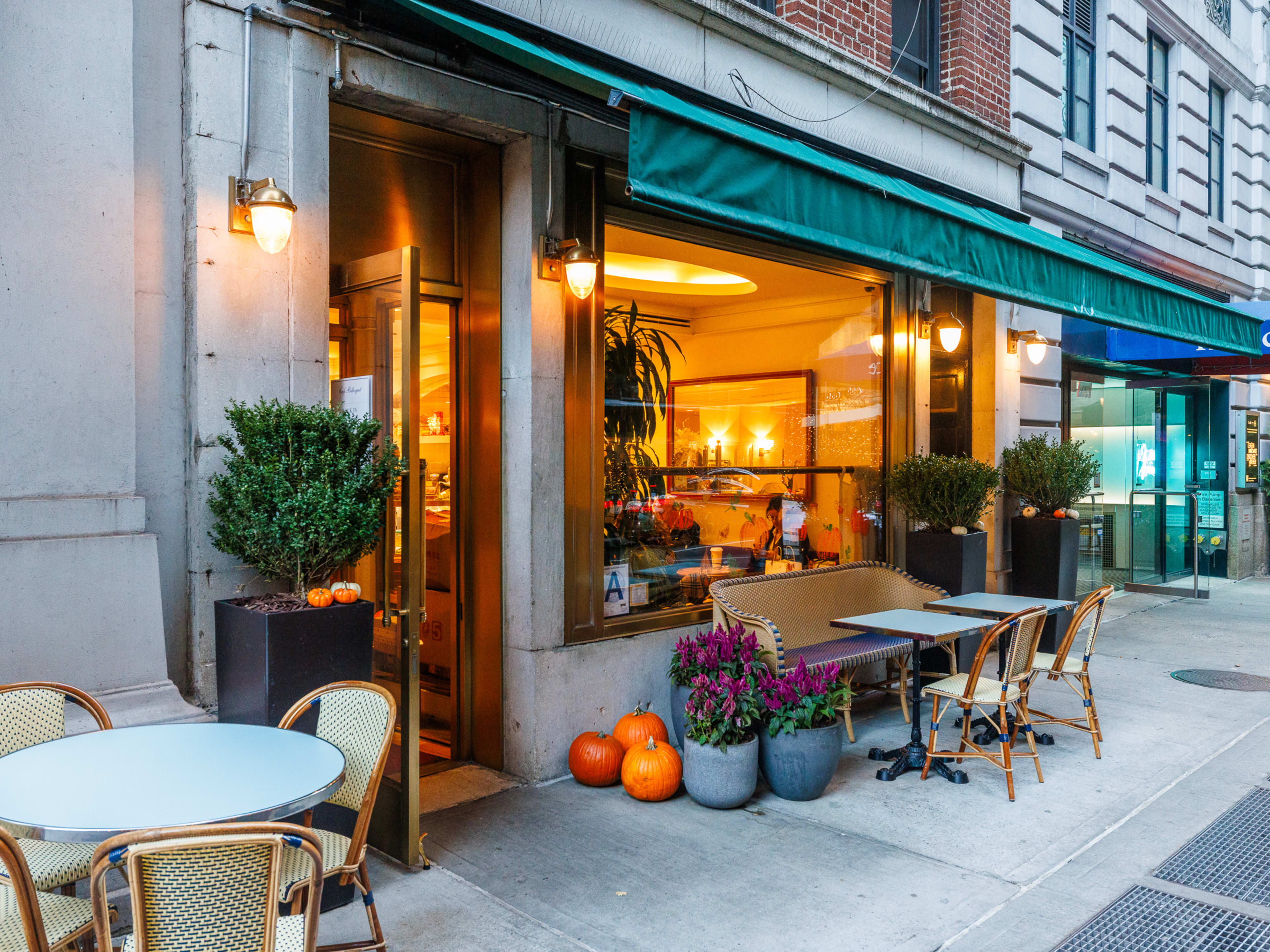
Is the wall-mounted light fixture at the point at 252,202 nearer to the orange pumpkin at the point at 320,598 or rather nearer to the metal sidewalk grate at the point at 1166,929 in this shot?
the orange pumpkin at the point at 320,598

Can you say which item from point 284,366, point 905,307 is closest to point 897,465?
point 905,307

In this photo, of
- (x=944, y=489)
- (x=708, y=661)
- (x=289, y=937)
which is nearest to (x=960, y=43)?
(x=944, y=489)

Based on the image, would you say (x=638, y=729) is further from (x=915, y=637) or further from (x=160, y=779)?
(x=160, y=779)

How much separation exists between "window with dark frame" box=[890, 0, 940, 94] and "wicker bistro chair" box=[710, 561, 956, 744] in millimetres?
4751

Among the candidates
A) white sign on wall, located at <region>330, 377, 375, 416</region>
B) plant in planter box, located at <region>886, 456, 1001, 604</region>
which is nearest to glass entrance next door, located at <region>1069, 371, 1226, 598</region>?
plant in planter box, located at <region>886, 456, 1001, 604</region>

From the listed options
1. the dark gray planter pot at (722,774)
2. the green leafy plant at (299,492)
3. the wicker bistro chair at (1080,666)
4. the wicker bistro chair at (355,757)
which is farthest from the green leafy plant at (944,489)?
the wicker bistro chair at (355,757)

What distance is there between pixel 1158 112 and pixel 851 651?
36.9ft

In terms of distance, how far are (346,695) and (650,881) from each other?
169cm

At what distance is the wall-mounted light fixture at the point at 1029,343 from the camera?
10180mm

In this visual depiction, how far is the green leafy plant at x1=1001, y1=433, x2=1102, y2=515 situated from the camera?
953cm

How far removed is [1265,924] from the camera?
3.92 metres

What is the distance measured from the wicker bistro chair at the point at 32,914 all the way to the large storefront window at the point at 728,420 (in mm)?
3708

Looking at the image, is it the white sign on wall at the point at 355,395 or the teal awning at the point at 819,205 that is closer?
the teal awning at the point at 819,205

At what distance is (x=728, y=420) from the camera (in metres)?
7.60
